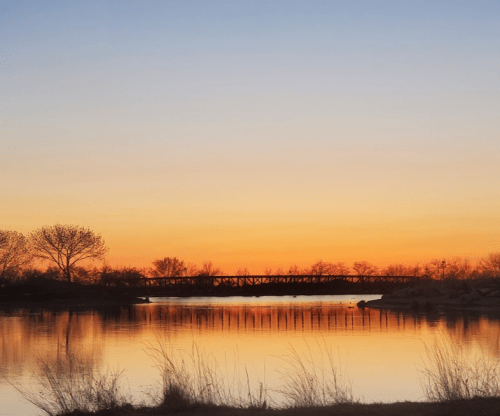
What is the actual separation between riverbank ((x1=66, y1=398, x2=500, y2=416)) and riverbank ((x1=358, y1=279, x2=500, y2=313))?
61759 millimetres

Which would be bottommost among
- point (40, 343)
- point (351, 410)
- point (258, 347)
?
point (258, 347)

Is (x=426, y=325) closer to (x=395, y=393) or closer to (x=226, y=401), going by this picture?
(x=395, y=393)

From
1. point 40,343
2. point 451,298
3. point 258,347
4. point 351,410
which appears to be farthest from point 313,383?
point 451,298

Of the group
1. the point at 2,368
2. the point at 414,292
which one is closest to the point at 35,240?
the point at 414,292

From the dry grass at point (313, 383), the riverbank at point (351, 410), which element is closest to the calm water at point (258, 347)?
the dry grass at point (313, 383)

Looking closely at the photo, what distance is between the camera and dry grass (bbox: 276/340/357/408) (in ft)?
52.1

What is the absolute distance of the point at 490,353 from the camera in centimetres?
2997

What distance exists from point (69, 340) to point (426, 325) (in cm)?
2604

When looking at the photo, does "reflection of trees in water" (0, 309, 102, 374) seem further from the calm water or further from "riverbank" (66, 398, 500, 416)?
"riverbank" (66, 398, 500, 416)

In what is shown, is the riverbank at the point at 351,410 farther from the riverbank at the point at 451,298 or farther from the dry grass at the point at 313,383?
the riverbank at the point at 451,298

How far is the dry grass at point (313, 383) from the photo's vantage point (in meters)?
15.9

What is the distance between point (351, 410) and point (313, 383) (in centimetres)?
560

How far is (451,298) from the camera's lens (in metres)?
87.8

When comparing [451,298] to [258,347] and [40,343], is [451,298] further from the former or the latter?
[40,343]
